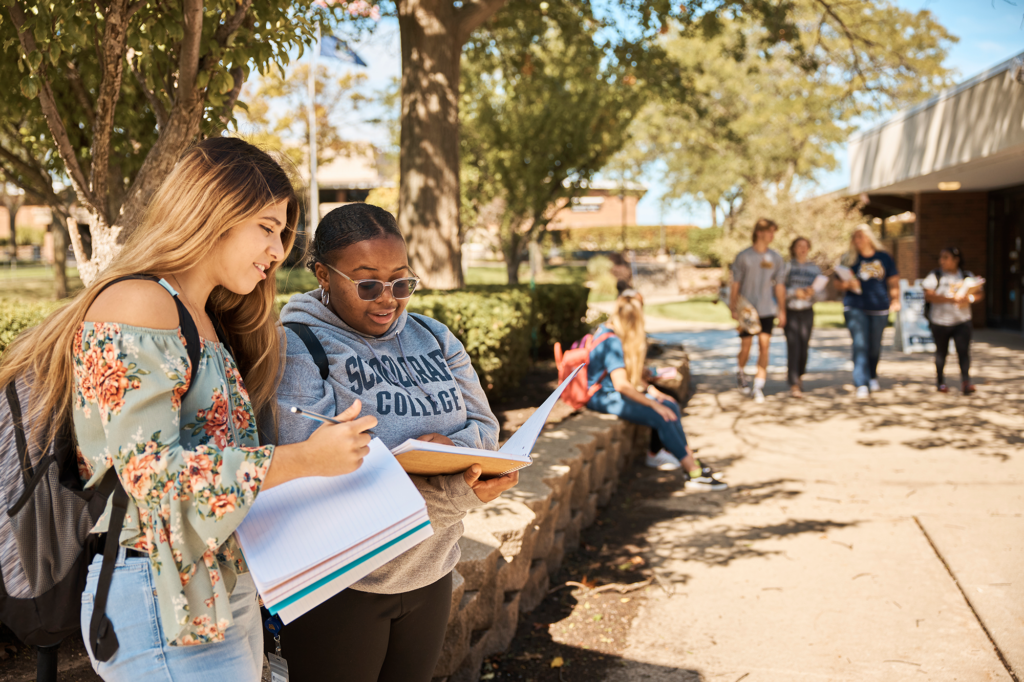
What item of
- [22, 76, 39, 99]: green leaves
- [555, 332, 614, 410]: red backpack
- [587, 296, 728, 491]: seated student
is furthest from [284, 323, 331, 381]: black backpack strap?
[587, 296, 728, 491]: seated student

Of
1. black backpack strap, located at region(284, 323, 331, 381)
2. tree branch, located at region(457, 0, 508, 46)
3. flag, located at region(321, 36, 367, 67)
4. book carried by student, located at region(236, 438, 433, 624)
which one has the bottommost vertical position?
book carried by student, located at region(236, 438, 433, 624)

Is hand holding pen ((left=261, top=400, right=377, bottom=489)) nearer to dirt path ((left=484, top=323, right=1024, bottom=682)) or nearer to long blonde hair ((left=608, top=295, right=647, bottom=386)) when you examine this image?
dirt path ((left=484, top=323, right=1024, bottom=682))

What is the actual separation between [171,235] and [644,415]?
519 centimetres

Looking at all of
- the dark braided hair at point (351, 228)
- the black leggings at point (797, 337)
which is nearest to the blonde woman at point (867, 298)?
the black leggings at point (797, 337)

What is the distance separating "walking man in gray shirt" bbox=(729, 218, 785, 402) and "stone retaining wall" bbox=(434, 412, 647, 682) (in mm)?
3943

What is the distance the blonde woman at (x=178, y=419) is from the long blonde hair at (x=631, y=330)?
471 cm

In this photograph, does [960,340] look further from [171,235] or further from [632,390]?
[171,235]

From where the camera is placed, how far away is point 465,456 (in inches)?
70.6

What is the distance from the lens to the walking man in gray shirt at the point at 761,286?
943 centimetres

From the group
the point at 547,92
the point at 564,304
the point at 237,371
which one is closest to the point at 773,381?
the point at 564,304

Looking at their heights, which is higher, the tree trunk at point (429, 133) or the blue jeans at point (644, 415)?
the tree trunk at point (429, 133)

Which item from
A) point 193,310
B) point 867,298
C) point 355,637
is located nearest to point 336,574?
point 355,637

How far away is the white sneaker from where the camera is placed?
22.9 ft

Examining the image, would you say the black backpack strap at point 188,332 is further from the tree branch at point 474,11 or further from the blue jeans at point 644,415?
the tree branch at point 474,11
